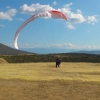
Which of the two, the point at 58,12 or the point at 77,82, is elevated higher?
the point at 58,12

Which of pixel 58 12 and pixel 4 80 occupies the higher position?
pixel 58 12

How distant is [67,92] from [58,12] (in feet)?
54.9

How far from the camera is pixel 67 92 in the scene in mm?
23031

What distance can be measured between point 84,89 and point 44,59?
242 ft

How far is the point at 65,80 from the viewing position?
28.6m

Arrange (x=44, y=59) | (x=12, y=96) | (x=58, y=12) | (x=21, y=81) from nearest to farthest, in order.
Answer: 1. (x=12, y=96)
2. (x=21, y=81)
3. (x=58, y=12)
4. (x=44, y=59)

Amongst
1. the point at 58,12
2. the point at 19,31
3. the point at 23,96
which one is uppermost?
the point at 58,12

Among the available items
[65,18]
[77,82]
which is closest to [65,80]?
[77,82]

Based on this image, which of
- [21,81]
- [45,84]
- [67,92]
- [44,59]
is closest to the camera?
[67,92]

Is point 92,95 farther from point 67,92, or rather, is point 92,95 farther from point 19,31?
point 19,31

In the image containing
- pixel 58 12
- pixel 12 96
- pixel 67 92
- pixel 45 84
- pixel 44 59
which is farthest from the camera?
pixel 44 59

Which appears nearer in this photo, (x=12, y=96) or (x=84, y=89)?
(x=12, y=96)

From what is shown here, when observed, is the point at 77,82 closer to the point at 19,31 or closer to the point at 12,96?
the point at 12,96

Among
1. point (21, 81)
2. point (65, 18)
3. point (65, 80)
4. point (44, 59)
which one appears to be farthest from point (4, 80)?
point (44, 59)
